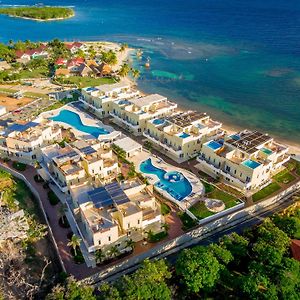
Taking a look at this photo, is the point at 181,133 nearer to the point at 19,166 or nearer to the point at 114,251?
the point at 114,251

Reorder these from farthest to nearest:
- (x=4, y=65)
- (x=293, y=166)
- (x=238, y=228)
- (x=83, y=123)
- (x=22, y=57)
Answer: (x=22, y=57), (x=4, y=65), (x=83, y=123), (x=293, y=166), (x=238, y=228)

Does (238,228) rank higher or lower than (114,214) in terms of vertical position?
lower

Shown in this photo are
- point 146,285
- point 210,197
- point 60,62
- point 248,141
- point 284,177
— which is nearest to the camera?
point 146,285

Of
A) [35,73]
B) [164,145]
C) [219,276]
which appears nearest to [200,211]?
[219,276]

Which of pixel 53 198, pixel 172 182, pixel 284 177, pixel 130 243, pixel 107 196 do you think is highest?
pixel 107 196

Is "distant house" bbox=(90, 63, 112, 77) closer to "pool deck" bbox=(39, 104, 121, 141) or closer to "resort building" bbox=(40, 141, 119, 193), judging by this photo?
"pool deck" bbox=(39, 104, 121, 141)

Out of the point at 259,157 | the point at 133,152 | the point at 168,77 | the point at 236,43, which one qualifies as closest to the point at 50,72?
the point at 168,77
